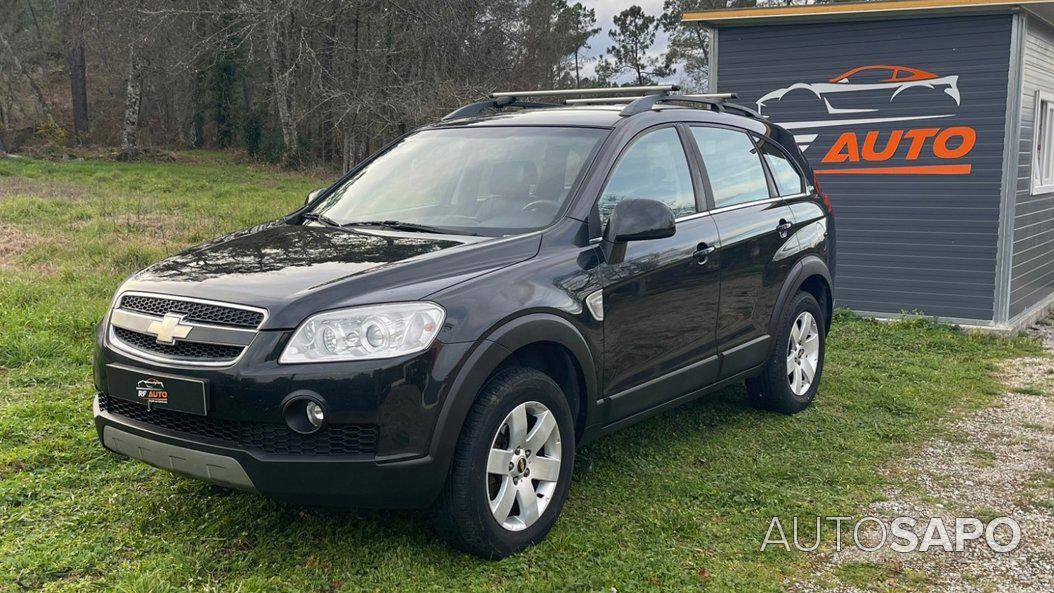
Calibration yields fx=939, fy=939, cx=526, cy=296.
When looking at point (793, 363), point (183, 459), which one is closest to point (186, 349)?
point (183, 459)

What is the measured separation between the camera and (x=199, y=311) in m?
3.51

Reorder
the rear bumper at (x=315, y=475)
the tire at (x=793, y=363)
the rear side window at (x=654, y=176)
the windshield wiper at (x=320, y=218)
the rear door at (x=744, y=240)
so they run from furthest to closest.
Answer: the tire at (x=793, y=363)
the rear door at (x=744, y=240)
the windshield wiper at (x=320, y=218)
the rear side window at (x=654, y=176)
the rear bumper at (x=315, y=475)

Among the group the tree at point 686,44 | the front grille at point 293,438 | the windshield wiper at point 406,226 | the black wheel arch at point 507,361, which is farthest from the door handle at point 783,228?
the tree at point 686,44

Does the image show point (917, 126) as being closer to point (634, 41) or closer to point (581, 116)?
point (581, 116)

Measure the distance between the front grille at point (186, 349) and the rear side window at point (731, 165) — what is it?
284cm

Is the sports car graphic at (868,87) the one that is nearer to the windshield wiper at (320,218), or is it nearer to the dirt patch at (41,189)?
the windshield wiper at (320,218)

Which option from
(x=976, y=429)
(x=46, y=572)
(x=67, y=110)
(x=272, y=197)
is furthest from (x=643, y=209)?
(x=67, y=110)

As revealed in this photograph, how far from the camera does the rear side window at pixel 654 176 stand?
453cm

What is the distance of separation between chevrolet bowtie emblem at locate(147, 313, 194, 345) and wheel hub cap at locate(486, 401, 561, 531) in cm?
123

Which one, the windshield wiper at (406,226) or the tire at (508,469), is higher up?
the windshield wiper at (406,226)

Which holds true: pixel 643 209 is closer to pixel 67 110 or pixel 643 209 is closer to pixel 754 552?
pixel 754 552

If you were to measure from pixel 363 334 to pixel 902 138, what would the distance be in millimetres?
7437

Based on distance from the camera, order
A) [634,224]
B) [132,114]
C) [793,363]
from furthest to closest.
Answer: [132,114], [793,363], [634,224]

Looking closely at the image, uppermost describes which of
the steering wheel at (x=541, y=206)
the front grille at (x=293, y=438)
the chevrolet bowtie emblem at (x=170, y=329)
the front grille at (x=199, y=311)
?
the steering wheel at (x=541, y=206)
